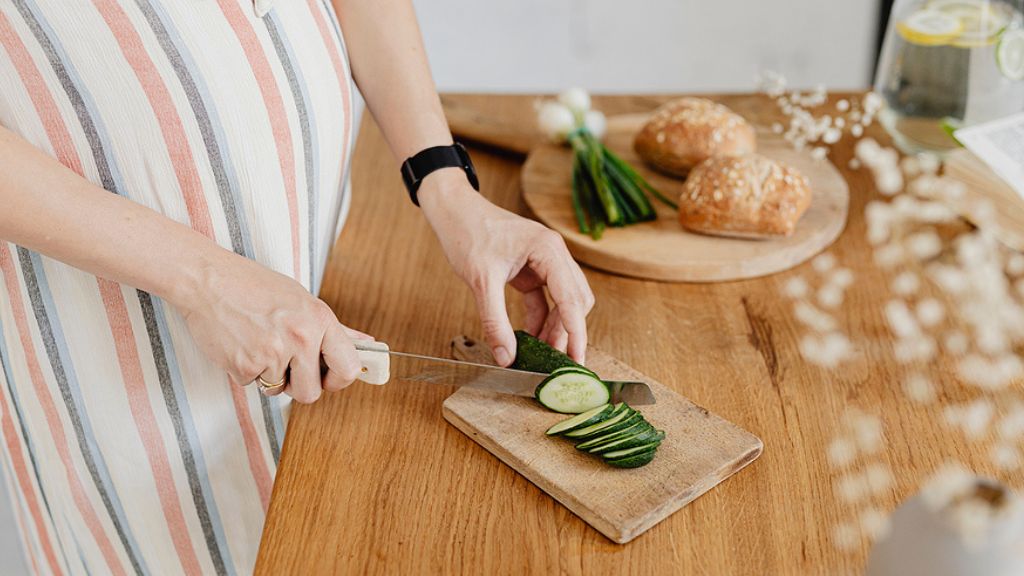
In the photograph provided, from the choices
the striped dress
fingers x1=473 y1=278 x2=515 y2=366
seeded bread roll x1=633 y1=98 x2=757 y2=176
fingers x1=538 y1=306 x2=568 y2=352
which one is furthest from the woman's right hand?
seeded bread roll x1=633 y1=98 x2=757 y2=176

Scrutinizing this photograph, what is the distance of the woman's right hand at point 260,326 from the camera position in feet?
3.49

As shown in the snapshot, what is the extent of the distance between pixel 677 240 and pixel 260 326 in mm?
735

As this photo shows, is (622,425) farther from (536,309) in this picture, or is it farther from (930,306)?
(930,306)

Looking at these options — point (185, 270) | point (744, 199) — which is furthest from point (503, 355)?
point (744, 199)

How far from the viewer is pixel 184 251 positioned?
1061mm

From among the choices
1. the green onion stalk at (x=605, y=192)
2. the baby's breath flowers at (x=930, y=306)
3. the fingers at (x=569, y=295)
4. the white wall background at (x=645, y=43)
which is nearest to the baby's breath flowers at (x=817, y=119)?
the baby's breath flowers at (x=930, y=306)

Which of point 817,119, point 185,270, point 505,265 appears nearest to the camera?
point 185,270

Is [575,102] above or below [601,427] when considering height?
above

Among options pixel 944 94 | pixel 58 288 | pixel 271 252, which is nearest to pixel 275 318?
pixel 271 252

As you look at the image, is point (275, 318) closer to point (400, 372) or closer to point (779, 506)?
point (400, 372)

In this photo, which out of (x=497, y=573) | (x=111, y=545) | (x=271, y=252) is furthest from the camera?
(x=111, y=545)

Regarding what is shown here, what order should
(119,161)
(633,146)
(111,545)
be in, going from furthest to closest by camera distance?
(633,146) < (111,545) < (119,161)

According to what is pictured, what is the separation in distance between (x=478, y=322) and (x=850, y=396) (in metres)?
0.52

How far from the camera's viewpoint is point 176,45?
1106 mm
